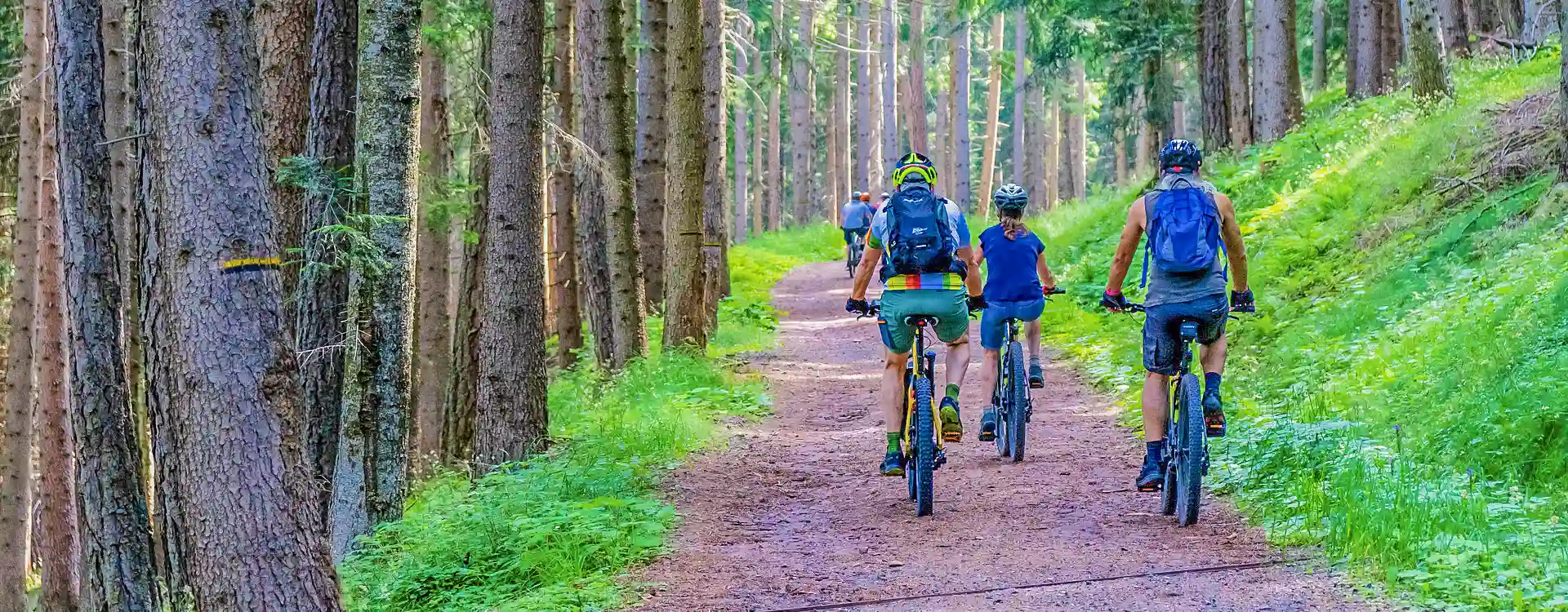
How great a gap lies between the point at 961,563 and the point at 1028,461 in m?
2.67

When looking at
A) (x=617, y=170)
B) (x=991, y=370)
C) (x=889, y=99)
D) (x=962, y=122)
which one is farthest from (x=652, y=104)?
(x=962, y=122)

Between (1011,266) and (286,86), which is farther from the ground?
(286,86)

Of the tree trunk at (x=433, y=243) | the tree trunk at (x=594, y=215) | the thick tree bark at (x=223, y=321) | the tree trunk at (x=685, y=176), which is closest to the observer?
the thick tree bark at (x=223, y=321)

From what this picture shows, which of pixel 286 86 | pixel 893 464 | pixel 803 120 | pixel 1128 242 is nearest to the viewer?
pixel 1128 242

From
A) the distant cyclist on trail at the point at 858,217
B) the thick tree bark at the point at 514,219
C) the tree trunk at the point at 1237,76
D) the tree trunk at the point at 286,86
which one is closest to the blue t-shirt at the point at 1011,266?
the thick tree bark at the point at 514,219

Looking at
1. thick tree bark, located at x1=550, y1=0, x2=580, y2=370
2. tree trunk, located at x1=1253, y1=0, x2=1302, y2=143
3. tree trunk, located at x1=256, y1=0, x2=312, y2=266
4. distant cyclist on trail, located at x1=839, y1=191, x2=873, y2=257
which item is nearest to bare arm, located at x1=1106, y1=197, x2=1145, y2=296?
tree trunk, located at x1=256, y1=0, x2=312, y2=266

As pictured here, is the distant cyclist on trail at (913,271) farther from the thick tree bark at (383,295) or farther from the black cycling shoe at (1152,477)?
the thick tree bark at (383,295)

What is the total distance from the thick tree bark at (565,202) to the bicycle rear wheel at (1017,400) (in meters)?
7.81

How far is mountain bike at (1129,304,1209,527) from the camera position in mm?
6383

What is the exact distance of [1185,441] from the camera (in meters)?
6.48

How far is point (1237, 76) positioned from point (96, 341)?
18.0 meters

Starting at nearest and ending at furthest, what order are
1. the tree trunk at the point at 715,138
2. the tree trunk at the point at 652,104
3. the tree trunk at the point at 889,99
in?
the tree trunk at the point at 652,104, the tree trunk at the point at 715,138, the tree trunk at the point at 889,99

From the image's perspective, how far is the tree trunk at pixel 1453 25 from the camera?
1862cm

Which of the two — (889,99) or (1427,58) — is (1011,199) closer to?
(1427,58)
